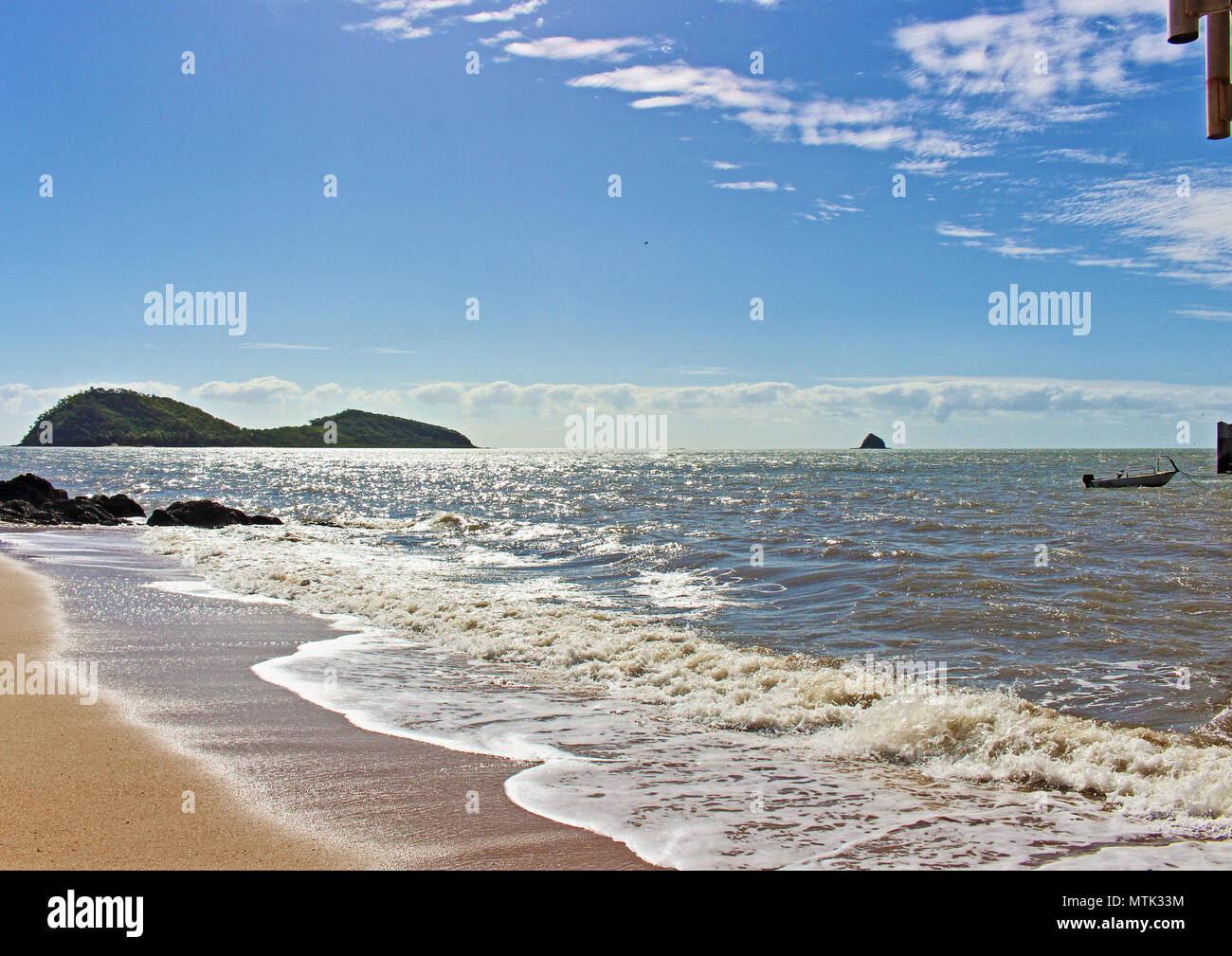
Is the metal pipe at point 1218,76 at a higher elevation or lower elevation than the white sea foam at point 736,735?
higher

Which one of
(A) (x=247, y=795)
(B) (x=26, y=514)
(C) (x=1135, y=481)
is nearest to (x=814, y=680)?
(A) (x=247, y=795)

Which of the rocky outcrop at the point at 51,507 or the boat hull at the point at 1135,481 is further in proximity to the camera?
the boat hull at the point at 1135,481

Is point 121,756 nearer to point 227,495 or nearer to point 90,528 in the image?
point 90,528

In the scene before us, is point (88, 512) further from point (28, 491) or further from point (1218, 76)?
point (1218, 76)

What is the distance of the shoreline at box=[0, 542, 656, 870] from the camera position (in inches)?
187

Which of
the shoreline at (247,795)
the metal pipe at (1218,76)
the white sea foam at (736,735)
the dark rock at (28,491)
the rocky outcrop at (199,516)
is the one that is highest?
the metal pipe at (1218,76)

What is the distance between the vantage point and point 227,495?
59.7 m

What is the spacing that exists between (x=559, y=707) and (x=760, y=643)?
441cm

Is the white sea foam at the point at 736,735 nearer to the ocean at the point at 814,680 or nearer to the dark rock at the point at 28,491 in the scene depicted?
the ocean at the point at 814,680

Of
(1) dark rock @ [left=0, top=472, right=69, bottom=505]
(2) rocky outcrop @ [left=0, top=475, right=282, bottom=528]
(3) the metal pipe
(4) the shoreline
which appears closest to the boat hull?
(2) rocky outcrop @ [left=0, top=475, right=282, bottom=528]

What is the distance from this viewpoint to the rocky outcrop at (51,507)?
113ft

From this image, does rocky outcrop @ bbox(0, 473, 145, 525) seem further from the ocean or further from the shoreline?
the shoreline

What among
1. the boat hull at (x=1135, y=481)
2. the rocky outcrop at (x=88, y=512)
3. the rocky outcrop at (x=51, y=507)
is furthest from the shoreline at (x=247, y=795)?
the boat hull at (x=1135, y=481)

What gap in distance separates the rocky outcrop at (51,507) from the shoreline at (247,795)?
107ft
